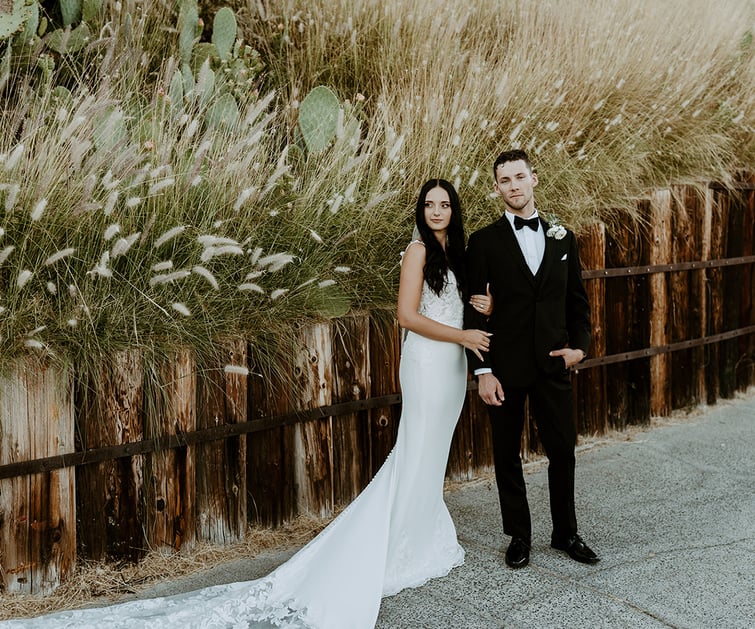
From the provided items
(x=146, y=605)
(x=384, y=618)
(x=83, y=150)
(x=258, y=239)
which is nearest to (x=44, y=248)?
(x=83, y=150)

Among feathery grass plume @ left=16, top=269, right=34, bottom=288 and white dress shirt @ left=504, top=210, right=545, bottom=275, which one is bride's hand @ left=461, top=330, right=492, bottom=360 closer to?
white dress shirt @ left=504, top=210, right=545, bottom=275

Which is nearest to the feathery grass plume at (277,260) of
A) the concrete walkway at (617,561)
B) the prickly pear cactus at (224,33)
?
the concrete walkway at (617,561)

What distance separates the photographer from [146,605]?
2.88m

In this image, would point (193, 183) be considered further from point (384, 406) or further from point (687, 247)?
point (687, 247)

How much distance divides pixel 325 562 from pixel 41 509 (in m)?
1.14

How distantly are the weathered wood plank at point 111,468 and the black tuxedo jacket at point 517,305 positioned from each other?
1429 mm

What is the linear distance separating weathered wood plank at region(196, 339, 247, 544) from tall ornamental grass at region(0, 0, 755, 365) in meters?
0.14

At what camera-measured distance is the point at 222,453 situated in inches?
143

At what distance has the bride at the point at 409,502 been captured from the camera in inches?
114

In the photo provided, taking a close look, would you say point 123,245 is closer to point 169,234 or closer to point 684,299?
point 169,234

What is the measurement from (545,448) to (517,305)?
62 centimetres

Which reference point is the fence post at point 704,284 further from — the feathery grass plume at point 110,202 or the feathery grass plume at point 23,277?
the feathery grass plume at point 23,277

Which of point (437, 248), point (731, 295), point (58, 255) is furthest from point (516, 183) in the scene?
point (731, 295)

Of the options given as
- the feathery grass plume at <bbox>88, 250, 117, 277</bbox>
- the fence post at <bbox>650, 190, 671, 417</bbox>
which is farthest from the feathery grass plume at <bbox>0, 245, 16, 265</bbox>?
the fence post at <bbox>650, 190, 671, 417</bbox>
